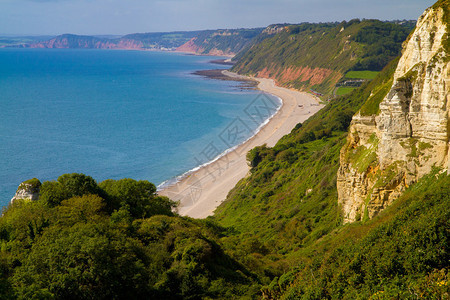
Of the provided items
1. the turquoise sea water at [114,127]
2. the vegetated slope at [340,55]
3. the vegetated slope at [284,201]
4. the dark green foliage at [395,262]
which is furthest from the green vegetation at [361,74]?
the dark green foliage at [395,262]

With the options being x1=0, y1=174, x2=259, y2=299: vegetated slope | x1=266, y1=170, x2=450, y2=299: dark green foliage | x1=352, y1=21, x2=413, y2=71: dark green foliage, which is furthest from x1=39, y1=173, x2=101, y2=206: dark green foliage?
x1=352, y1=21, x2=413, y2=71: dark green foliage

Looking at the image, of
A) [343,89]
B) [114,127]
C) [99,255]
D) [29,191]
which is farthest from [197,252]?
[343,89]

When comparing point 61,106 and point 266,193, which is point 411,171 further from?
point 61,106

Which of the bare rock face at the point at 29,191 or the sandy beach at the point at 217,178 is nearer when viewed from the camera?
the bare rock face at the point at 29,191

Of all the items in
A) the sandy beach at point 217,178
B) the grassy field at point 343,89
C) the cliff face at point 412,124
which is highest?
the grassy field at point 343,89

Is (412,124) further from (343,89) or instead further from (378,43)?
(378,43)

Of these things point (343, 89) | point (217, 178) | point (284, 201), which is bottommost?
point (217, 178)

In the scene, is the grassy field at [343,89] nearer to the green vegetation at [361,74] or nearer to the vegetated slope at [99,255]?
the green vegetation at [361,74]
